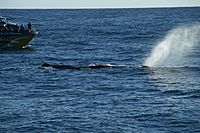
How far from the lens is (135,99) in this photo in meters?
49.9

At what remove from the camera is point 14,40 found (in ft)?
300

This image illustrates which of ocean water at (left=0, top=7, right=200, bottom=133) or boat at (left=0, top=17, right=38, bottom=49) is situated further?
boat at (left=0, top=17, right=38, bottom=49)

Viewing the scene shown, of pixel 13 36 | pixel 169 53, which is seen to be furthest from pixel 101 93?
pixel 13 36

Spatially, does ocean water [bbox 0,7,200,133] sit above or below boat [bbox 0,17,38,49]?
below

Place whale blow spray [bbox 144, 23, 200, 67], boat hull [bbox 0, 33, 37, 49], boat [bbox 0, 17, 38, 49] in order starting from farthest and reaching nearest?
boat [bbox 0, 17, 38, 49], boat hull [bbox 0, 33, 37, 49], whale blow spray [bbox 144, 23, 200, 67]

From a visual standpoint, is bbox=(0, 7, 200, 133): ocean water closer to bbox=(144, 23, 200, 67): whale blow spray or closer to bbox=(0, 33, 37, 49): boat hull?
bbox=(144, 23, 200, 67): whale blow spray

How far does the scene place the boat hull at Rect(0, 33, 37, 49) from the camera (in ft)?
299

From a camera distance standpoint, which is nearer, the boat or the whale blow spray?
the whale blow spray

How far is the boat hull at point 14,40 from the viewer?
91000 mm

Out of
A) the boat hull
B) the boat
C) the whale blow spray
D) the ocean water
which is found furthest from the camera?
the boat

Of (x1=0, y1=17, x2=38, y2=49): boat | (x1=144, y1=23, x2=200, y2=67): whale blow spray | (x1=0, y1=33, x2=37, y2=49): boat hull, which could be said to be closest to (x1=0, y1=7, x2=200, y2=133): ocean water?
(x1=144, y1=23, x2=200, y2=67): whale blow spray

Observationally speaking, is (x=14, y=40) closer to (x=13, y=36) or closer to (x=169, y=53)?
(x=13, y=36)

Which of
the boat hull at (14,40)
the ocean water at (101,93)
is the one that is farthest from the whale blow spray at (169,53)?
the boat hull at (14,40)

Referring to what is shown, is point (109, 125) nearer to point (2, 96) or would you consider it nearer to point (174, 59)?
point (2, 96)
